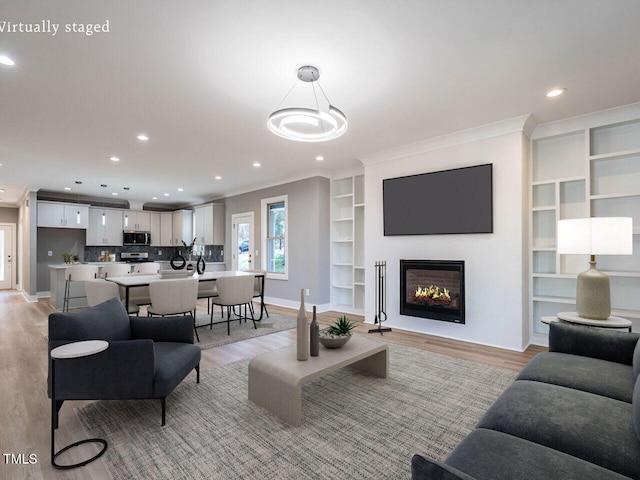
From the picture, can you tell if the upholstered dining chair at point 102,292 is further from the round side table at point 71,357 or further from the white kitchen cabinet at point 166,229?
the white kitchen cabinet at point 166,229

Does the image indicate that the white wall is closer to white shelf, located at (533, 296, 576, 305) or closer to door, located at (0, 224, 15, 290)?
white shelf, located at (533, 296, 576, 305)

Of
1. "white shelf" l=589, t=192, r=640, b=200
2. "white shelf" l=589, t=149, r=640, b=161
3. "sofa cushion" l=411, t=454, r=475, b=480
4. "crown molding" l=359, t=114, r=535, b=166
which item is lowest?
"sofa cushion" l=411, t=454, r=475, b=480

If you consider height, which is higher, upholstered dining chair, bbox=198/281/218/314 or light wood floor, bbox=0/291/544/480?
upholstered dining chair, bbox=198/281/218/314

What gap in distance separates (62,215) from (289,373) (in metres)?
8.36

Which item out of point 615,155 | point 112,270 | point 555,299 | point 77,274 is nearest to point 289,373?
point 555,299

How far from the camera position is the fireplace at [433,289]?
4.20 m

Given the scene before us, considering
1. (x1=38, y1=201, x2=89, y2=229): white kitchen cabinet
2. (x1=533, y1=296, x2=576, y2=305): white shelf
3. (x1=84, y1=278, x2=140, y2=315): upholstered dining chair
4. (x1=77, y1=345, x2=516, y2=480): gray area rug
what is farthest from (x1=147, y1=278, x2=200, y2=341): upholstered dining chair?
(x1=38, y1=201, x2=89, y2=229): white kitchen cabinet

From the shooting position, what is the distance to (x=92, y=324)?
227 cm

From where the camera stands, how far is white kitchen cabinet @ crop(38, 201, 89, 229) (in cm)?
761

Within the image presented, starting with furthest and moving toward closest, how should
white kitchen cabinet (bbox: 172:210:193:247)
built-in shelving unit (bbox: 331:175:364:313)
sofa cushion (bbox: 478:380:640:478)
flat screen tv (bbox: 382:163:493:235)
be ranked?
white kitchen cabinet (bbox: 172:210:193:247) → built-in shelving unit (bbox: 331:175:364:313) → flat screen tv (bbox: 382:163:493:235) → sofa cushion (bbox: 478:380:640:478)

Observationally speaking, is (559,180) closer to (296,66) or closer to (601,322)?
(601,322)

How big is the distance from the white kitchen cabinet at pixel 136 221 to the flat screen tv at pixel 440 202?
7.38 m

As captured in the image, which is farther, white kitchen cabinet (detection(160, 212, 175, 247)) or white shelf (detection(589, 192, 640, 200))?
white kitchen cabinet (detection(160, 212, 175, 247))

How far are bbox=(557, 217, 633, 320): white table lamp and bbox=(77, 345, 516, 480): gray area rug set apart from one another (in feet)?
3.12
